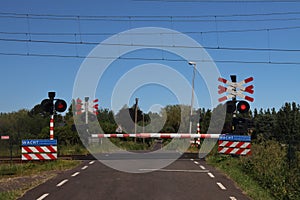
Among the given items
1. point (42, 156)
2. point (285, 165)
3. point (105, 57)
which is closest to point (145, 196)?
point (285, 165)

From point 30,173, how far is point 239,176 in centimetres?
778

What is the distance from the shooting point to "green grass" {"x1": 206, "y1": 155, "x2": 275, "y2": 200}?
1018cm

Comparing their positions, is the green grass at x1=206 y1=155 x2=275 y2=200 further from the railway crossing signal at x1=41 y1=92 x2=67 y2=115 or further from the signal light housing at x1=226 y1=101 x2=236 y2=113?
the railway crossing signal at x1=41 y1=92 x2=67 y2=115

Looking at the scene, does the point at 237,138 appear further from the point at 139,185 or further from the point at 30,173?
the point at 30,173

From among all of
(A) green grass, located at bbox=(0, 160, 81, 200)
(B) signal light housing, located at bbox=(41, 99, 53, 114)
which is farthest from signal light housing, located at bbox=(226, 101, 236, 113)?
(B) signal light housing, located at bbox=(41, 99, 53, 114)

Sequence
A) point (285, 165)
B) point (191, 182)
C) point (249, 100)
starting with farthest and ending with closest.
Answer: point (249, 100) < point (285, 165) < point (191, 182)

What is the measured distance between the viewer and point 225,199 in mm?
9734

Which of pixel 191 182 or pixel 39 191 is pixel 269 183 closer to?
pixel 191 182

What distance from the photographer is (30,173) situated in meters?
14.8

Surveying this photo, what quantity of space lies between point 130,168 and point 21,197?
21.0ft

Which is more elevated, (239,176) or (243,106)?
(243,106)

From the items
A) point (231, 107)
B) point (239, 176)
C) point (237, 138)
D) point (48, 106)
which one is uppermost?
point (48, 106)

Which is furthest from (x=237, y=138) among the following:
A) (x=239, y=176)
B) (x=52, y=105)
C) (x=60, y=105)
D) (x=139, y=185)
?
(x=52, y=105)

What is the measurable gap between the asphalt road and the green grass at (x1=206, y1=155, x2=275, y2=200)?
26 cm
